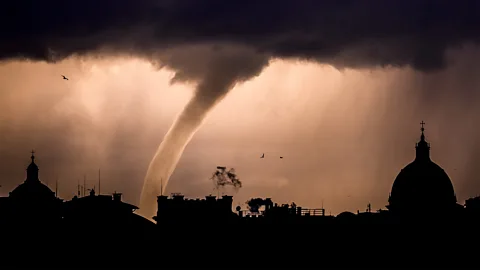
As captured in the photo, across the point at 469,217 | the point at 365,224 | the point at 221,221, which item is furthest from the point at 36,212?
the point at 469,217

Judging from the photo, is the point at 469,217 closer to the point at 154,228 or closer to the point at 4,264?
the point at 154,228

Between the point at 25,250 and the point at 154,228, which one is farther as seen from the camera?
the point at 154,228

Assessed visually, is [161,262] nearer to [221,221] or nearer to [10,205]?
[221,221]

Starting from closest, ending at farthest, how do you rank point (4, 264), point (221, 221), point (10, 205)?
point (4, 264) → point (221, 221) → point (10, 205)

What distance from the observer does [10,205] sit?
635ft

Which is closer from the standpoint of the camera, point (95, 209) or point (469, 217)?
point (95, 209)

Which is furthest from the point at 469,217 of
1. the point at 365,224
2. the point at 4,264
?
the point at 4,264

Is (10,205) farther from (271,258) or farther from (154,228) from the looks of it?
(271,258)

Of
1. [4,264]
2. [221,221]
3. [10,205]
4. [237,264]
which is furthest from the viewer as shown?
[10,205]

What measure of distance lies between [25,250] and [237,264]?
67.0 feet

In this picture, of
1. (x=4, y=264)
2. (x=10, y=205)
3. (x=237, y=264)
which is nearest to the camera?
(x=4, y=264)

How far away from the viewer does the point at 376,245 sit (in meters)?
176

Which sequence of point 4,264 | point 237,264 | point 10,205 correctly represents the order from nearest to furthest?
point 4,264, point 237,264, point 10,205

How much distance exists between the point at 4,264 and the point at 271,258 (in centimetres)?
2781
